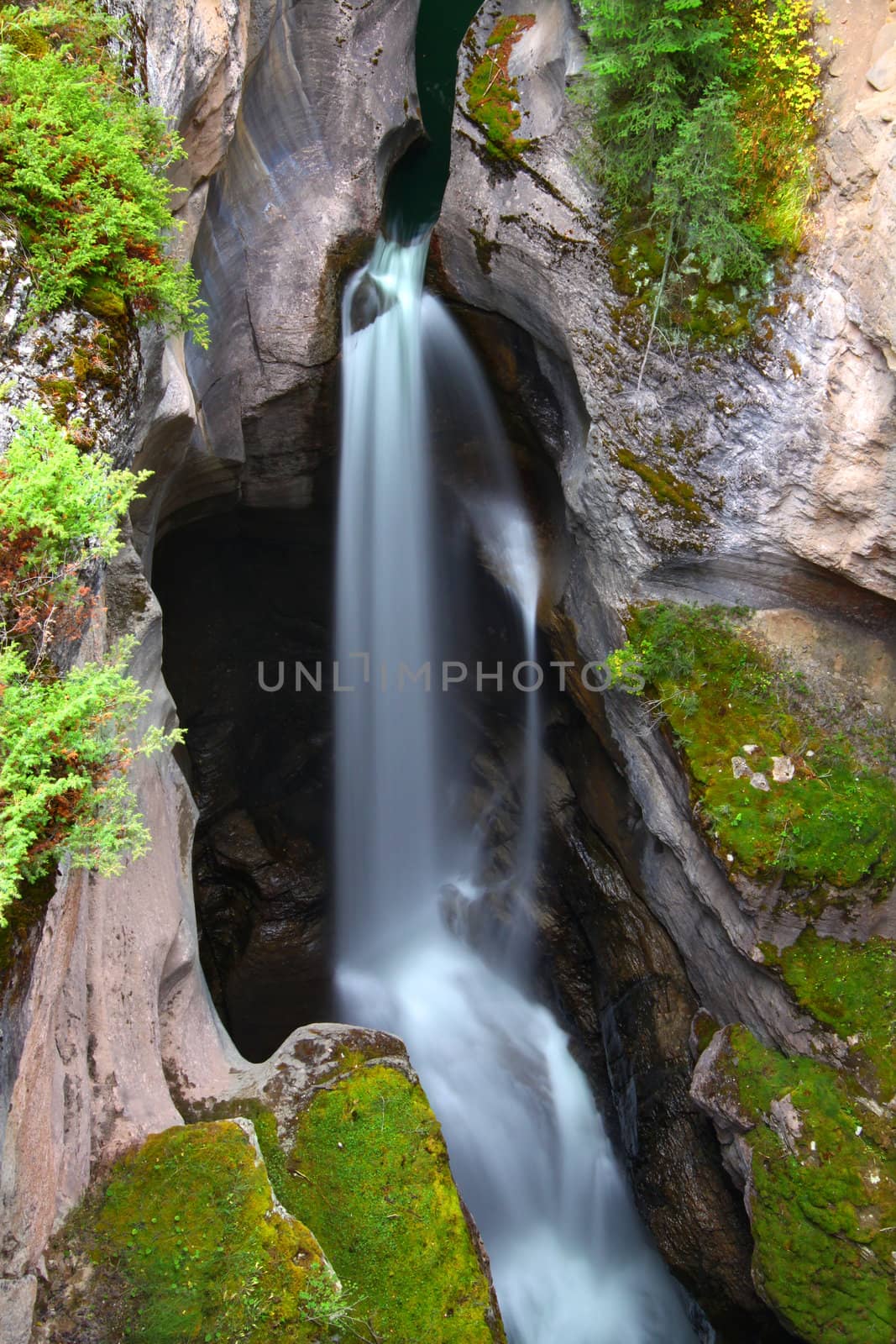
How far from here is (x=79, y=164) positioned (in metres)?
5.27

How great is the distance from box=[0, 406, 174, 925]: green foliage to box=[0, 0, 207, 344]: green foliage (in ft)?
5.04

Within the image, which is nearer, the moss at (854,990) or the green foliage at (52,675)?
the green foliage at (52,675)

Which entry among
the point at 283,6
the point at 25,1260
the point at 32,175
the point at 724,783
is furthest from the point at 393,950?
the point at 283,6

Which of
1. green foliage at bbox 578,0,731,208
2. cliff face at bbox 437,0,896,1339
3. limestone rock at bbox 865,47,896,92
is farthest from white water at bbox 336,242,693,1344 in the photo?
limestone rock at bbox 865,47,896,92

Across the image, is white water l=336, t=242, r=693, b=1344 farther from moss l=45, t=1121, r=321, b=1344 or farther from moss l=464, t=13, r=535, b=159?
moss l=45, t=1121, r=321, b=1344

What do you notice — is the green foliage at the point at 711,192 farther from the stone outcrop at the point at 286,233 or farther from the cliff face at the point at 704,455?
A: the stone outcrop at the point at 286,233

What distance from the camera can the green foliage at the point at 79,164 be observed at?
5066 millimetres

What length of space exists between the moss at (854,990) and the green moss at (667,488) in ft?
12.0

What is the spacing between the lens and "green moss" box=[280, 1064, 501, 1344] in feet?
17.7

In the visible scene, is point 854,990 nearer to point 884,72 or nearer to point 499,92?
point 884,72

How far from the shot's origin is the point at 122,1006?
560cm

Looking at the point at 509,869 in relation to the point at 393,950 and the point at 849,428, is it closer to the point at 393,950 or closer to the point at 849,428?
the point at 393,950

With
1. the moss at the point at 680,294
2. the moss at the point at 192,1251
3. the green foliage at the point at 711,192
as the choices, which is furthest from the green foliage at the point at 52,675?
the green foliage at the point at 711,192

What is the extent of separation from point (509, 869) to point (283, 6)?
982 cm
